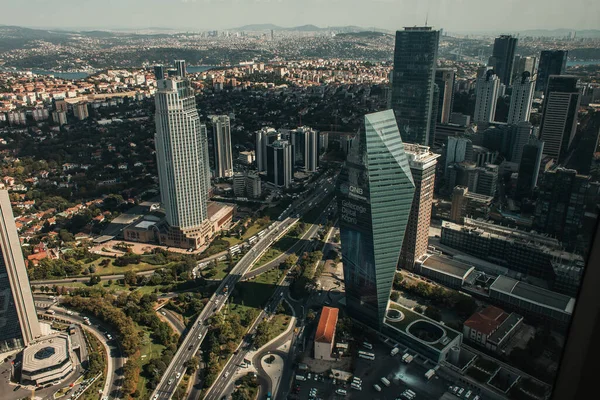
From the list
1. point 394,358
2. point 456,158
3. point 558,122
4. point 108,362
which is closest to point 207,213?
point 108,362

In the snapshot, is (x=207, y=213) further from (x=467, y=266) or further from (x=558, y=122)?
(x=558, y=122)

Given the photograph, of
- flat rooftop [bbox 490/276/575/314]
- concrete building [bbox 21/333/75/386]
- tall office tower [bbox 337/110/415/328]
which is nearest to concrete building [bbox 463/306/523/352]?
flat rooftop [bbox 490/276/575/314]

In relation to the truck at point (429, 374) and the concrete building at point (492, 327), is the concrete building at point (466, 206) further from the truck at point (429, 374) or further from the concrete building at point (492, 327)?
the truck at point (429, 374)

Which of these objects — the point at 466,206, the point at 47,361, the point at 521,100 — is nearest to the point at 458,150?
the point at 466,206

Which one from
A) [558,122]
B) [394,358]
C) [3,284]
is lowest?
[394,358]

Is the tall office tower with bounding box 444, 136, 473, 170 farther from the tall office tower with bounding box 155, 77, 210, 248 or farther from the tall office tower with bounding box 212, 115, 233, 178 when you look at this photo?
the tall office tower with bounding box 155, 77, 210, 248

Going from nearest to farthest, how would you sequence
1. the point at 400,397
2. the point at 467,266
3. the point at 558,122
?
the point at 400,397
the point at 467,266
the point at 558,122
